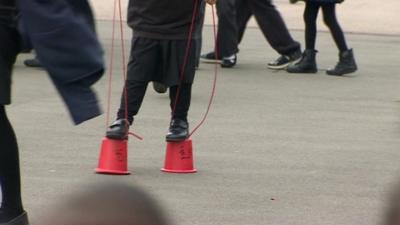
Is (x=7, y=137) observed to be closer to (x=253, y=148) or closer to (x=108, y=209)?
(x=253, y=148)

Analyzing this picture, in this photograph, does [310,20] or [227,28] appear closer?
[310,20]

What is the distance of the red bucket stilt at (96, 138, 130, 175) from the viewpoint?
20.9 ft

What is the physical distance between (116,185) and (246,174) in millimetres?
4694

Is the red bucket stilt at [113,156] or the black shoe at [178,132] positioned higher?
the black shoe at [178,132]

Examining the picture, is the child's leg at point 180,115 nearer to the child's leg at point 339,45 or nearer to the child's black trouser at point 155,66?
the child's black trouser at point 155,66

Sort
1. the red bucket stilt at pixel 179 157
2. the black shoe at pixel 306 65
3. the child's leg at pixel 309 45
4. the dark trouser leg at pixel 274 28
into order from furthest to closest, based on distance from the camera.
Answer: the dark trouser leg at pixel 274 28, the black shoe at pixel 306 65, the child's leg at pixel 309 45, the red bucket stilt at pixel 179 157

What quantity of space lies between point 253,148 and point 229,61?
403 centimetres

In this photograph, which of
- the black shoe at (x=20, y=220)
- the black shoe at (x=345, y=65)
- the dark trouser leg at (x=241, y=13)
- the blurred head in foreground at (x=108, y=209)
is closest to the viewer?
the blurred head in foreground at (x=108, y=209)

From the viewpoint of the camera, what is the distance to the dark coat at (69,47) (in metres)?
4.37

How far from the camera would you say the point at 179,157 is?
256 inches

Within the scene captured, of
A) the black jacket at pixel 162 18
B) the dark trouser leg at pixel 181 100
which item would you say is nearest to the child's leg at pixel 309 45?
the dark trouser leg at pixel 181 100

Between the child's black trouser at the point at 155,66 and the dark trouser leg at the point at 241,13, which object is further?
the dark trouser leg at the point at 241,13

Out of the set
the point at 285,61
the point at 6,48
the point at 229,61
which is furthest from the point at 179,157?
the point at 285,61

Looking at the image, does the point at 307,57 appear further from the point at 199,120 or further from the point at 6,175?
the point at 6,175
